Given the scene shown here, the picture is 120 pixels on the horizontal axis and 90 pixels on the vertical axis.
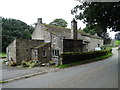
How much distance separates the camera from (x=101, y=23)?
13.2 meters

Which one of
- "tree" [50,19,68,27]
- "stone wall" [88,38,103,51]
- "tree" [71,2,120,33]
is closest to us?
"tree" [71,2,120,33]

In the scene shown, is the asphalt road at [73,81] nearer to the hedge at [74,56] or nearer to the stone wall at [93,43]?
the hedge at [74,56]

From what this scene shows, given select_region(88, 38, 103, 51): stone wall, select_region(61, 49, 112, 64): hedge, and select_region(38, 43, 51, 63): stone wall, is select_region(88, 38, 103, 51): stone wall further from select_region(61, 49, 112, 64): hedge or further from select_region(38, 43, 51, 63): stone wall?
select_region(38, 43, 51, 63): stone wall

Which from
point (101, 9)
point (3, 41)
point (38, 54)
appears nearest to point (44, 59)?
point (38, 54)

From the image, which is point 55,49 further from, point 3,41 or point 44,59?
point 3,41

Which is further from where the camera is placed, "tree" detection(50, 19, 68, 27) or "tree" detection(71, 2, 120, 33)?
"tree" detection(50, 19, 68, 27)

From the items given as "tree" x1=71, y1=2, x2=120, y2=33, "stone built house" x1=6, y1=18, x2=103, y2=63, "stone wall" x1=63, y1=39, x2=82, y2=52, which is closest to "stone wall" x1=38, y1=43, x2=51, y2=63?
"stone built house" x1=6, y1=18, x2=103, y2=63

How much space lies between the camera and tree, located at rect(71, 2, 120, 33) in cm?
1056

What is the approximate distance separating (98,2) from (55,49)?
14194 millimetres

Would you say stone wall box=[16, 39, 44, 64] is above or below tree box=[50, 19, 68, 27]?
below

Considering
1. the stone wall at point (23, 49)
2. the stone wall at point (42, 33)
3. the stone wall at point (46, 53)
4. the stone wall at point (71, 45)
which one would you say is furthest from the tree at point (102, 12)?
the stone wall at point (23, 49)

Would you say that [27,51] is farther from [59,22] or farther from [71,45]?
[59,22]

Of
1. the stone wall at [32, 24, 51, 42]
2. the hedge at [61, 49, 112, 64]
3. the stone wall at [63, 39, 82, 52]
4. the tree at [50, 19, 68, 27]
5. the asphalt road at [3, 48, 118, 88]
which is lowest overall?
the asphalt road at [3, 48, 118, 88]

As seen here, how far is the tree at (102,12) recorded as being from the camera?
34.7 ft
